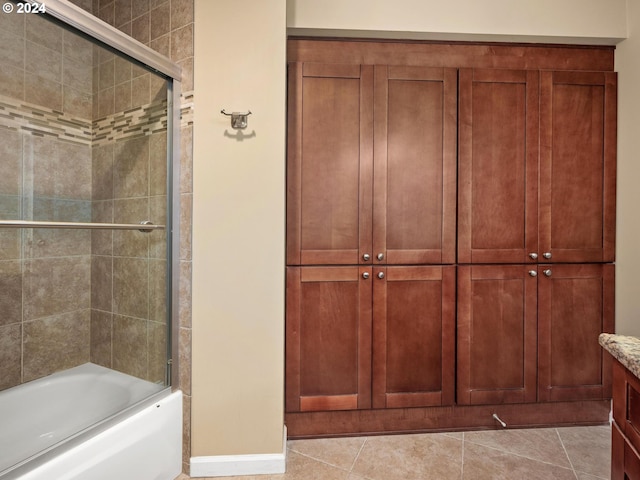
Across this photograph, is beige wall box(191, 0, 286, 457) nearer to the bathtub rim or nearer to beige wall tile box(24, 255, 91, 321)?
the bathtub rim

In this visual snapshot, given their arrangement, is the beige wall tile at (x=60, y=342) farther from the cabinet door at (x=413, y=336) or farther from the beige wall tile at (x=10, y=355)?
the cabinet door at (x=413, y=336)

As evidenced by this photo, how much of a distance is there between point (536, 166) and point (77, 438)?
95.7 inches

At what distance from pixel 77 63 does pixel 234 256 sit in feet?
3.34

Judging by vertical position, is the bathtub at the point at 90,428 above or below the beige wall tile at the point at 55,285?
below

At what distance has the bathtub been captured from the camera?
105 cm

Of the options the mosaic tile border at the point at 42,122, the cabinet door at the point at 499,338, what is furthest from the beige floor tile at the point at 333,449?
the mosaic tile border at the point at 42,122

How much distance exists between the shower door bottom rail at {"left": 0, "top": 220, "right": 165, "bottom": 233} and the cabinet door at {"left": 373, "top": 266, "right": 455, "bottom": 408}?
3.76ft

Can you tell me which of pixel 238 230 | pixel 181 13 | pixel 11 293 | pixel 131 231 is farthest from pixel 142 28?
pixel 11 293

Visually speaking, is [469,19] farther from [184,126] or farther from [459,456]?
[459,456]

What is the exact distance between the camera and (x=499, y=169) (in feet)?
5.75

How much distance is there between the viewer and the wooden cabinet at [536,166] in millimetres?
1742

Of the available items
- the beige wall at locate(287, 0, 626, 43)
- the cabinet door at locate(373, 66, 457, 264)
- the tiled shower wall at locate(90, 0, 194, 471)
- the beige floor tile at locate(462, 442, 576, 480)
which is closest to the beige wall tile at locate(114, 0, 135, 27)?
the tiled shower wall at locate(90, 0, 194, 471)

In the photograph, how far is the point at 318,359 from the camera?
5.59ft

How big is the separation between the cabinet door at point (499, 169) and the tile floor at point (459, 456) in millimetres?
976
